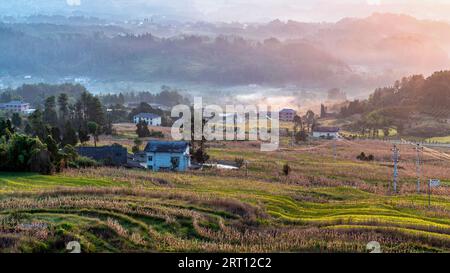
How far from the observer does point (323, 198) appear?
24656mm

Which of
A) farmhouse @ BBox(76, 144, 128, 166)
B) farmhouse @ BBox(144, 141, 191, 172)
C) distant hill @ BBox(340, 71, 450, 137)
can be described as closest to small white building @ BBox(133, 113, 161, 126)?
distant hill @ BBox(340, 71, 450, 137)

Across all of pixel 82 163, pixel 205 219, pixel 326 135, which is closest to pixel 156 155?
pixel 82 163

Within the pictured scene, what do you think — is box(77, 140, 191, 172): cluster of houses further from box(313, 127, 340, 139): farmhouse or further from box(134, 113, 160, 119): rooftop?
box(134, 113, 160, 119): rooftop

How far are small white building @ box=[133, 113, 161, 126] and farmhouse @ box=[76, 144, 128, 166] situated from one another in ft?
164

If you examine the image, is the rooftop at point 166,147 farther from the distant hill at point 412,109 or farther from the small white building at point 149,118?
the distant hill at point 412,109

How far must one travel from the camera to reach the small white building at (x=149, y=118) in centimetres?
9269

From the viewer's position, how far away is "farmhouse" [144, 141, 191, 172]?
40719 millimetres

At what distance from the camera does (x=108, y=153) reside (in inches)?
1629

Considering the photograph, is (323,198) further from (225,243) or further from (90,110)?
(90,110)

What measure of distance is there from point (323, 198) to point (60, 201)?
481 inches

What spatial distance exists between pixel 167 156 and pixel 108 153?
4.45 m

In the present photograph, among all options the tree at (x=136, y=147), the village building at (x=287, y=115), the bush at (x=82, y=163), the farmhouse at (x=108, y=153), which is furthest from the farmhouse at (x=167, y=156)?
the village building at (x=287, y=115)

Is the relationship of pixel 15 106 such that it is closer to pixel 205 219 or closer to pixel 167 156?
pixel 167 156
